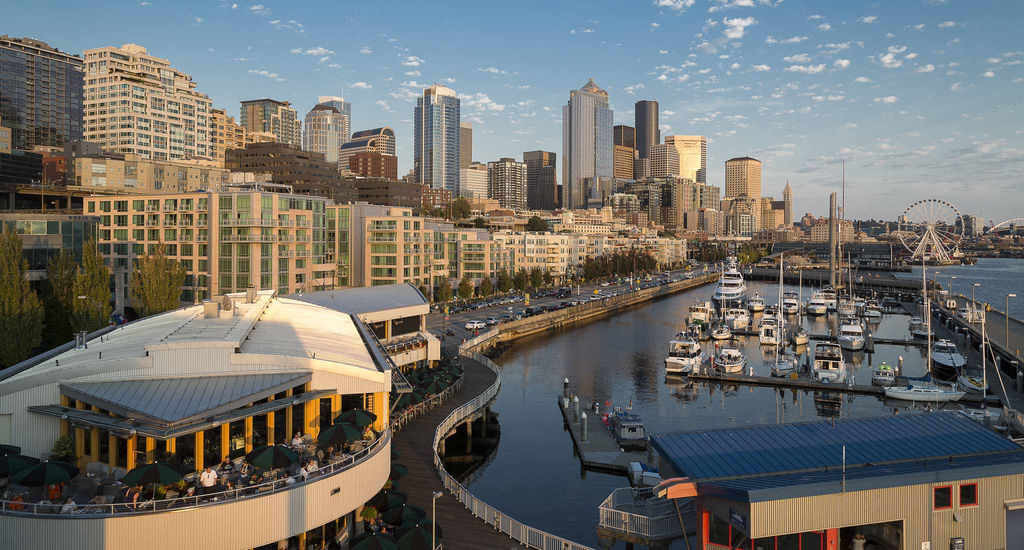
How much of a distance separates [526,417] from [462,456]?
868 cm

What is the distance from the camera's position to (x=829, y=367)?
176 ft

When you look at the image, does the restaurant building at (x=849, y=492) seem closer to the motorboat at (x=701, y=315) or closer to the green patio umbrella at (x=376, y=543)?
the green patio umbrella at (x=376, y=543)

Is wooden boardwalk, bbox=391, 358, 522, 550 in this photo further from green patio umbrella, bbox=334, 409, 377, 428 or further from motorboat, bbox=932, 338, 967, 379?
motorboat, bbox=932, 338, 967, 379

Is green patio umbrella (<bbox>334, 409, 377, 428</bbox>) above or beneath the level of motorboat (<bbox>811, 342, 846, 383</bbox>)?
above

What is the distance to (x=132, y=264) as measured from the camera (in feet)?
228

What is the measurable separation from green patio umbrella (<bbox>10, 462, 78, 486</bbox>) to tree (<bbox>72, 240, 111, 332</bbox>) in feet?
98.3

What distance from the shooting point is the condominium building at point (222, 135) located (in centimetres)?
17888

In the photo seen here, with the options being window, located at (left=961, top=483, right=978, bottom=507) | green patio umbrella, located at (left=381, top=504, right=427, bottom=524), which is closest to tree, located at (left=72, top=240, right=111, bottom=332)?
green patio umbrella, located at (left=381, top=504, right=427, bottom=524)

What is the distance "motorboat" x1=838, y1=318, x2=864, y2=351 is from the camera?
69006 mm

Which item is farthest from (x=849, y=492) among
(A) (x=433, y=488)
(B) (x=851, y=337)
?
(B) (x=851, y=337)

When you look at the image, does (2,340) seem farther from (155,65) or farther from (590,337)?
(155,65)

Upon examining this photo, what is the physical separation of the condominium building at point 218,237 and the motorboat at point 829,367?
47127 millimetres

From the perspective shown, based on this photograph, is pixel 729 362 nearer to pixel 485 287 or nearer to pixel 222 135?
pixel 485 287

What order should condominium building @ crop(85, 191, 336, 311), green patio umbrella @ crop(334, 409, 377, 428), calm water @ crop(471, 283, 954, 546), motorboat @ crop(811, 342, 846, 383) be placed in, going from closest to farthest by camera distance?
green patio umbrella @ crop(334, 409, 377, 428), calm water @ crop(471, 283, 954, 546), motorboat @ crop(811, 342, 846, 383), condominium building @ crop(85, 191, 336, 311)
